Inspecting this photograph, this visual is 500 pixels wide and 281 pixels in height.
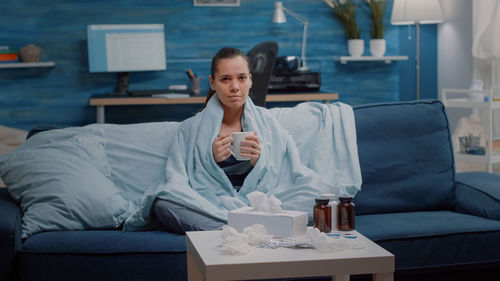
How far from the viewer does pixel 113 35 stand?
4.91m

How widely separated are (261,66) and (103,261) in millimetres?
2241

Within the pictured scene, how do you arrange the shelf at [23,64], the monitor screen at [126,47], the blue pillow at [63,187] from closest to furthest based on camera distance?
the blue pillow at [63,187] → the shelf at [23,64] → the monitor screen at [126,47]

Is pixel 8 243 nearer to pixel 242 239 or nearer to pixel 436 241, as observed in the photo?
pixel 242 239

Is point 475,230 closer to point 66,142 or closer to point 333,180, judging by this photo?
point 333,180

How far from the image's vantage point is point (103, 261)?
6.46ft

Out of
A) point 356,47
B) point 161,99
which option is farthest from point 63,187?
point 356,47

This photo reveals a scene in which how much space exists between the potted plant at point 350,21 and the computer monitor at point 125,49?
1.46 m

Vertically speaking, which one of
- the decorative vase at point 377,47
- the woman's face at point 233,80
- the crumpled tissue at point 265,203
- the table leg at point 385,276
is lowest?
the table leg at point 385,276

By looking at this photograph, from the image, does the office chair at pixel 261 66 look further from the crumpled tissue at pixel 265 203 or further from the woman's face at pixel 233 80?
the crumpled tissue at pixel 265 203

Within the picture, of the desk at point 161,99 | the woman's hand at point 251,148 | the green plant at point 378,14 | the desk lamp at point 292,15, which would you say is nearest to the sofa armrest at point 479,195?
the woman's hand at point 251,148

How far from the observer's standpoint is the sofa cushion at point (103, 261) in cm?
196

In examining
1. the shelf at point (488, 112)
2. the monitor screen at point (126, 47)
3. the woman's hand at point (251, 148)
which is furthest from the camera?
the monitor screen at point (126, 47)

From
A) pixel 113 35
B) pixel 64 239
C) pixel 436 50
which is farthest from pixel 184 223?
pixel 436 50

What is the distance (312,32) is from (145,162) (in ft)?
10.1
